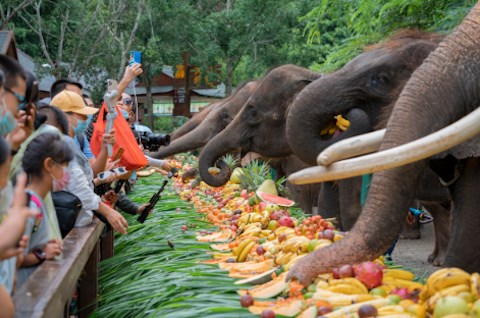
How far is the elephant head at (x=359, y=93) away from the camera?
4047 mm

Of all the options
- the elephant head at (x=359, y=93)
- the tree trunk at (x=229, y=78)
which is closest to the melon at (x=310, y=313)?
the elephant head at (x=359, y=93)

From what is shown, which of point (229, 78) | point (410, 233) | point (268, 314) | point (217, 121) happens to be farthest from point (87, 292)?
point (229, 78)

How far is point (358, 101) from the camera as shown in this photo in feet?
14.2

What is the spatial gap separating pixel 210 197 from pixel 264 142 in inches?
44.3

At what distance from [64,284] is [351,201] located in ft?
9.51

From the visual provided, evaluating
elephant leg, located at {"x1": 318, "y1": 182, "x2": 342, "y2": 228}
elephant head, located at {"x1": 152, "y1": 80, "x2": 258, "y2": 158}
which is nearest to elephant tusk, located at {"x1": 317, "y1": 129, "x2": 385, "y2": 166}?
elephant leg, located at {"x1": 318, "y1": 182, "x2": 342, "y2": 228}

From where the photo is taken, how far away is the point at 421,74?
2693 millimetres

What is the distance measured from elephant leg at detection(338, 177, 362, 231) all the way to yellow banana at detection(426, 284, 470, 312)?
227 cm

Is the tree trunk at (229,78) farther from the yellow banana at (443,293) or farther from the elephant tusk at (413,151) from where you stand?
the yellow banana at (443,293)

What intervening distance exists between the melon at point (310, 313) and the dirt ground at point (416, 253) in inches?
131

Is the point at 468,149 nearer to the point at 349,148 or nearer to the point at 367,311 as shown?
the point at 349,148

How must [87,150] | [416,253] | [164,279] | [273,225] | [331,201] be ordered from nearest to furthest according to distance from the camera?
[164,279], [273,225], [87,150], [331,201], [416,253]

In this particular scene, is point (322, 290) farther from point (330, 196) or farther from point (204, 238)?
point (330, 196)

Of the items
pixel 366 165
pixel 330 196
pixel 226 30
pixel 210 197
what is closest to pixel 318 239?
pixel 366 165
